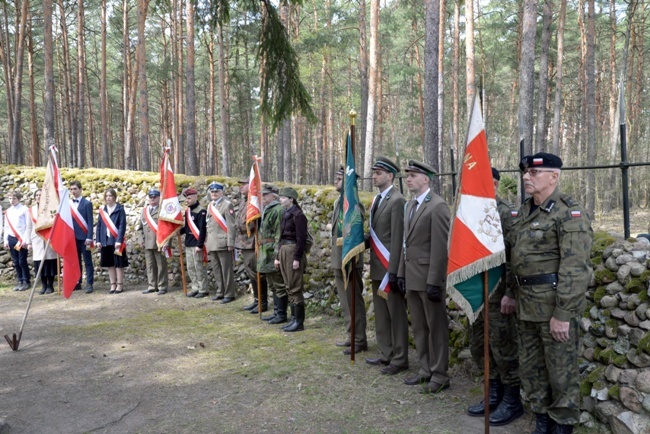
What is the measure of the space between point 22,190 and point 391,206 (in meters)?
10.2

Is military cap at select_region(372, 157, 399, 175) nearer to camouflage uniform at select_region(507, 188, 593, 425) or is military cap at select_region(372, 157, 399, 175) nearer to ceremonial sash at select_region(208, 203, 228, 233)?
camouflage uniform at select_region(507, 188, 593, 425)

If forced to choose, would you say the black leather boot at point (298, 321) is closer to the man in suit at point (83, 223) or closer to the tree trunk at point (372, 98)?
the man in suit at point (83, 223)

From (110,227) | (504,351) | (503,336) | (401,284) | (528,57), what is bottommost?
(504,351)

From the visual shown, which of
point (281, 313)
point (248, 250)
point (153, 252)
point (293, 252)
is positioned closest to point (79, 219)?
point (153, 252)

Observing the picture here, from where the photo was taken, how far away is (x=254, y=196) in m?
7.09

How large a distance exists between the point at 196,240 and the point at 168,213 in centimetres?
68

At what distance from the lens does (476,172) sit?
3.31m

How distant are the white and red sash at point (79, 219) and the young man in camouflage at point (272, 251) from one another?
449 centimetres

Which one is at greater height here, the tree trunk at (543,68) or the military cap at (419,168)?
the tree trunk at (543,68)

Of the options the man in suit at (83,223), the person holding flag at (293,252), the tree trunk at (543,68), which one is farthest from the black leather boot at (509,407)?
the tree trunk at (543,68)

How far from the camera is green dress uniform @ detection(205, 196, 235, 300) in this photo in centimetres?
783

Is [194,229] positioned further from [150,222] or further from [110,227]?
[110,227]

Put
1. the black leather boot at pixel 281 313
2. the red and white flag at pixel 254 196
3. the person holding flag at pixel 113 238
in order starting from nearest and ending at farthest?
1. the black leather boot at pixel 281 313
2. the red and white flag at pixel 254 196
3. the person holding flag at pixel 113 238

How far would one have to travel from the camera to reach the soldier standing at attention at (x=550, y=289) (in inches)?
117
